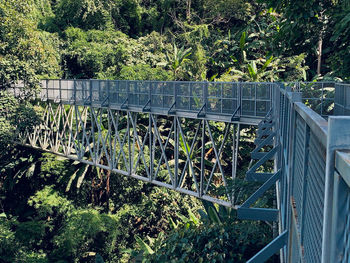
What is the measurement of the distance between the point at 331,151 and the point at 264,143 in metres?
6.99

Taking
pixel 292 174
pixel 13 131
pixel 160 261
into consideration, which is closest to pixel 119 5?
pixel 13 131

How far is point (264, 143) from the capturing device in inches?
326

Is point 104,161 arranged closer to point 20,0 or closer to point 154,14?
point 20,0

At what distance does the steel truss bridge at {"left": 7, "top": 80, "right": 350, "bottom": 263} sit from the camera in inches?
56.6

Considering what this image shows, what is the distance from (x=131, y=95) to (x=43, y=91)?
6921 millimetres

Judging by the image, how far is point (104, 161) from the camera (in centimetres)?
2516

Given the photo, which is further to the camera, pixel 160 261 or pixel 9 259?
pixel 9 259

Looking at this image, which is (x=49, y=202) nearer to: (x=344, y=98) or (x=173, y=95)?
(x=173, y=95)

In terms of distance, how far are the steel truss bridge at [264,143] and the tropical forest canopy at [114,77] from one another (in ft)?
3.86

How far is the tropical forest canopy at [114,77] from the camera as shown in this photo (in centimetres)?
1931

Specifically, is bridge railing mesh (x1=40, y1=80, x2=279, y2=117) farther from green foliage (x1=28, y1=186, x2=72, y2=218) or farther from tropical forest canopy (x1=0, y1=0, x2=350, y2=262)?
green foliage (x1=28, y1=186, x2=72, y2=218)

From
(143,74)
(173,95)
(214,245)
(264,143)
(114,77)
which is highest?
(143,74)

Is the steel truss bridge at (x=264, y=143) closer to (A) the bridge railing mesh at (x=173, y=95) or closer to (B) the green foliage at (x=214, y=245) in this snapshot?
(A) the bridge railing mesh at (x=173, y=95)

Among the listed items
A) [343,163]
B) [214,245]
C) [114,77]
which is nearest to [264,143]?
[214,245]
